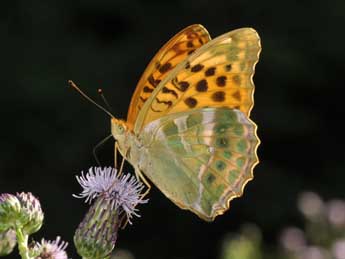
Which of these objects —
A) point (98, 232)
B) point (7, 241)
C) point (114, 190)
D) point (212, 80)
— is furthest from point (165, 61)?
point (7, 241)

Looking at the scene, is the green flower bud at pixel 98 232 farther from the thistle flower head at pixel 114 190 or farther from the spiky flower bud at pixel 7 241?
the spiky flower bud at pixel 7 241

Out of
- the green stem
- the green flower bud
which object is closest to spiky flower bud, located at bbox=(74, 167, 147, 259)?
the green flower bud

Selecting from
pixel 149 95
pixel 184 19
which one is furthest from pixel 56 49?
pixel 149 95

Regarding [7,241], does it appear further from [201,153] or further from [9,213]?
[201,153]

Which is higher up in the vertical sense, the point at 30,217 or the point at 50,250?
the point at 30,217

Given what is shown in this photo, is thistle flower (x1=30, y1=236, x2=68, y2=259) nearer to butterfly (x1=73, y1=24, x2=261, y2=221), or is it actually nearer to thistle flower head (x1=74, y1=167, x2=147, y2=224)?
thistle flower head (x1=74, y1=167, x2=147, y2=224)

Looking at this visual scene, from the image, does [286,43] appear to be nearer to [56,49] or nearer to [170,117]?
[56,49]
